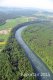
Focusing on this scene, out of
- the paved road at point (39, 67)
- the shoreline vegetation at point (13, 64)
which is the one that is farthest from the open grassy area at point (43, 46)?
the shoreline vegetation at point (13, 64)

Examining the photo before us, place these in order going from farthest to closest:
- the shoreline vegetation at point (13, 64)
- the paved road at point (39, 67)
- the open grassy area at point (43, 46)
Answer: the open grassy area at point (43, 46), the paved road at point (39, 67), the shoreline vegetation at point (13, 64)

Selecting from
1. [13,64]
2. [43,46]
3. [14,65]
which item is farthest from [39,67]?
[43,46]

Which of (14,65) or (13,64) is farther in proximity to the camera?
(13,64)

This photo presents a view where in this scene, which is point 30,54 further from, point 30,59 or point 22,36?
point 22,36

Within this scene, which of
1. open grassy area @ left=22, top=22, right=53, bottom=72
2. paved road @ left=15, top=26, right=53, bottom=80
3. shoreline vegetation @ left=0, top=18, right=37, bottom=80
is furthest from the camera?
open grassy area @ left=22, top=22, right=53, bottom=72

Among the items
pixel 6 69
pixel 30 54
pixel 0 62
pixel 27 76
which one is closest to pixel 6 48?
pixel 30 54

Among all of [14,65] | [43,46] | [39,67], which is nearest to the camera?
[14,65]

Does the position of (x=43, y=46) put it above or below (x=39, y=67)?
above

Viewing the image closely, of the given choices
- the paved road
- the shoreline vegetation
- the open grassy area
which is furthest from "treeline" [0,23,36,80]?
the open grassy area

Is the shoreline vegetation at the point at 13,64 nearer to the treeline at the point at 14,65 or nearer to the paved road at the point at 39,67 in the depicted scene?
the treeline at the point at 14,65

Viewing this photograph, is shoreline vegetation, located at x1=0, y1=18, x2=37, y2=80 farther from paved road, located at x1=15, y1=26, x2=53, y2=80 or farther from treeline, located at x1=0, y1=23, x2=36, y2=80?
paved road, located at x1=15, y1=26, x2=53, y2=80

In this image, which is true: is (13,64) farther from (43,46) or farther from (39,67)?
(43,46)

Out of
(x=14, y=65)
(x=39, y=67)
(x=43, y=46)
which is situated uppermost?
(x=14, y=65)
